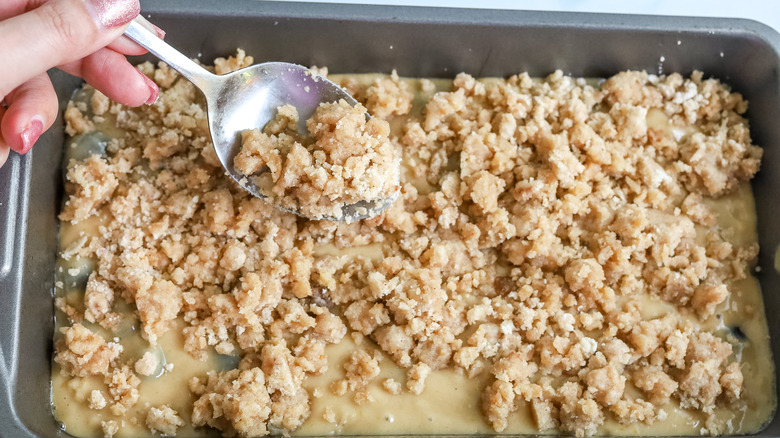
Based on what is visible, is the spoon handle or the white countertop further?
the white countertop

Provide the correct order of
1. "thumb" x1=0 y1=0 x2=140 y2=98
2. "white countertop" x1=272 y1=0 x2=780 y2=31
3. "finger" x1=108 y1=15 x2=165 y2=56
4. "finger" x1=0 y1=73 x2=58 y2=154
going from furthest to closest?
"white countertop" x1=272 y1=0 x2=780 y2=31 → "finger" x1=108 y1=15 x2=165 y2=56 → "finger" x1=0 y1=73 x2=58 y2=154 → "thumb" x1=0 y1=0 x2=140 y2=98

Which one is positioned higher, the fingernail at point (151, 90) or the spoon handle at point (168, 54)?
the spoon handle at point (168, 54)

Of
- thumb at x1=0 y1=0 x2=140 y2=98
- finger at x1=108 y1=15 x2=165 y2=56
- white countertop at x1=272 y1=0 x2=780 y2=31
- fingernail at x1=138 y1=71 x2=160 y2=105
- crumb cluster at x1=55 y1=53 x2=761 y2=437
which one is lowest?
crumb cluster at x1=55 y1=53 x2=761 y2=437

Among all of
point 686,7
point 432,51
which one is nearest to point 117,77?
point 432,51

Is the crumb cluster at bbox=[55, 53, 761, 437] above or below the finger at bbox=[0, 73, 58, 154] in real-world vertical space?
below

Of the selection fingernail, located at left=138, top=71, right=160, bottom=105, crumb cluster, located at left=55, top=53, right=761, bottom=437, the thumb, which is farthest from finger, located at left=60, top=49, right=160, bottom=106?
the thumb

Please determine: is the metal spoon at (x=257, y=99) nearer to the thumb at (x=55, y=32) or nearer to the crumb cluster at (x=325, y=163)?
the crumb cluster at (x=325, y=163)

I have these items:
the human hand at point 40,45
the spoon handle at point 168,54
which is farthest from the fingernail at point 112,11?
the spoon handle at point 168,54

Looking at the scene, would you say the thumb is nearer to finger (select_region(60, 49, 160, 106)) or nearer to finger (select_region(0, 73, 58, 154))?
finger (select_region(0, 73, 58, 154))
